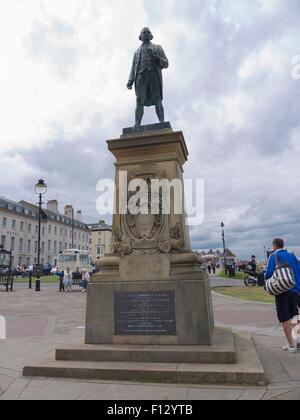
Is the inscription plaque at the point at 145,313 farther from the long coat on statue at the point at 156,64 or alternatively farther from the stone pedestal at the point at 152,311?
the long coat on statue at the point at 156,64

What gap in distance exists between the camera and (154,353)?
16.9 ft

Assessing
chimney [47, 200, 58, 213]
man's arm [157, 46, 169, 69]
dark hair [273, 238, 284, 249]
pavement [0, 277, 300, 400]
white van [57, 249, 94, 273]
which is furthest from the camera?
chimney [47, 200, 58, 213]

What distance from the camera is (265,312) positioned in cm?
1230

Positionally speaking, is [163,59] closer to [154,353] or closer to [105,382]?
[154,353]

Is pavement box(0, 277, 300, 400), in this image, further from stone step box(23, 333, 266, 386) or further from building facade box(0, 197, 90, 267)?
building facade box(0, 197, 90, 267)

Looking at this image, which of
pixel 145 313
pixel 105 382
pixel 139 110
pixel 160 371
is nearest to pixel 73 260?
pixel 139 110

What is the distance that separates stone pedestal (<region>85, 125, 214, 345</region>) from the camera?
5625 mm

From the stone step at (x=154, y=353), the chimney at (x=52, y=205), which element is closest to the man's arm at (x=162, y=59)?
the stone step at (x=154, y=353)

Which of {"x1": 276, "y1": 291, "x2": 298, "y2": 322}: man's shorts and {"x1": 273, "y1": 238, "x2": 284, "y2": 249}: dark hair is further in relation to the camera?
{"x1": 273, "y1": 238, "x2": 284, "y2": 249}: dark hair

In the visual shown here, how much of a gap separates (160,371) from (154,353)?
1.67 ft

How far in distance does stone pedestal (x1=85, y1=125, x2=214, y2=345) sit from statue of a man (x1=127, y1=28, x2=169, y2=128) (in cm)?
81

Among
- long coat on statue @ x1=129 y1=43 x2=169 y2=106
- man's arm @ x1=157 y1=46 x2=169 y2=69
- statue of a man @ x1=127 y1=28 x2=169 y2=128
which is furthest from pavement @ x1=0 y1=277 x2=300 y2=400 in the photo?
man's arm @ x1=157 y1=46 x2=169 y2=69
